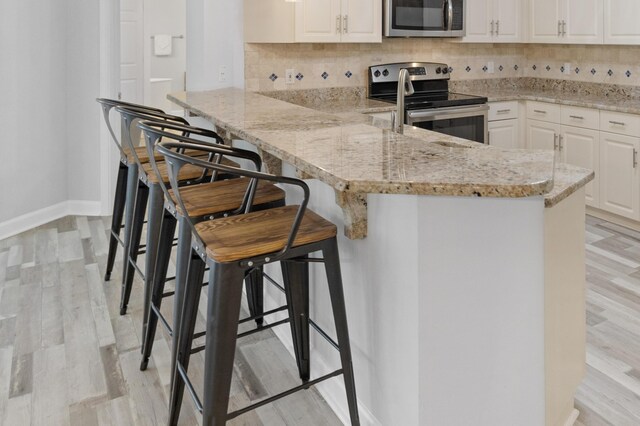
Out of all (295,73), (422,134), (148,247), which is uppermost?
(295,73)

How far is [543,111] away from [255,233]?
3751 mm

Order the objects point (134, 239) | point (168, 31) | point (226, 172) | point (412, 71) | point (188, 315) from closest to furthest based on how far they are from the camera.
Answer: point (226, 172)
point (188, 315)
point (134, 239)
point (412, 71)
point (168, 31)

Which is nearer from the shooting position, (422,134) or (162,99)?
(422,134)

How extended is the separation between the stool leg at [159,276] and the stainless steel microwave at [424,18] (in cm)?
276

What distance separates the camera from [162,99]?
7.76 m

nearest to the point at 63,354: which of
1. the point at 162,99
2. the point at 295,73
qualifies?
the point at 295,73

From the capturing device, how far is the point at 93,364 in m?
2.36

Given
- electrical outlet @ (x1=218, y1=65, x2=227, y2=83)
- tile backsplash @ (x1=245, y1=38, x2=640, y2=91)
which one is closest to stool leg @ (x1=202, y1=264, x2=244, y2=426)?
electrical outlet @ (x1=218, y1=65, x2=227, y2=83)

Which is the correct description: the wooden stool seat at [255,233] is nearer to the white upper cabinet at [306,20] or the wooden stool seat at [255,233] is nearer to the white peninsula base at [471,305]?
the white peninsula base at [471,305]

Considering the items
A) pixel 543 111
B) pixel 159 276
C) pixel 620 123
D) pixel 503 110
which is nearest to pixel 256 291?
pixel 159 276

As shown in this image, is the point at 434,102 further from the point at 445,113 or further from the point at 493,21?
the point at 493,21

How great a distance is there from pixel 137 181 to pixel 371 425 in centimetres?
161

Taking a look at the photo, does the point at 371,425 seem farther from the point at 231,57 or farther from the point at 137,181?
the point at 231,57

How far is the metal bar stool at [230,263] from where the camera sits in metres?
1.51
